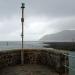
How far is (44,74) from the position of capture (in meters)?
9.51

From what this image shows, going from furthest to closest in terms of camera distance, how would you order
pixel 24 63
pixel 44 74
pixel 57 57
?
pixel 24 63 → pixel 57 57 → pixel 44 74

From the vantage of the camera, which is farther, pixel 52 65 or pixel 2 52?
pixel 2 52

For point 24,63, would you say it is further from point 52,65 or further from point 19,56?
point 52,65

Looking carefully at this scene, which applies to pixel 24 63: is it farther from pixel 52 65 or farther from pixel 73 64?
pixel 73 64

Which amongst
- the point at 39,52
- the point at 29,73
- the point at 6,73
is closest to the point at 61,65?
the point at 29,73

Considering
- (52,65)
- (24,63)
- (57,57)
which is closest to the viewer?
(57,57)

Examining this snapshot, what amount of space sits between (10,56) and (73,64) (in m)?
5.53

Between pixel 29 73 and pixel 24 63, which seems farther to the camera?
pixel 24 63

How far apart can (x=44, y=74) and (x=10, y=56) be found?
4.17 metres

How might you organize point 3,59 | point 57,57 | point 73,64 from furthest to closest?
1. point 3,59
2. point 57,57
3. point 73,64

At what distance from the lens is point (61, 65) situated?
9.91 metres

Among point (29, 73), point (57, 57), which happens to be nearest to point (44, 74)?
point (29, 73)

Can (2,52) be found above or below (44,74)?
above

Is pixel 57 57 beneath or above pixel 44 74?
above
